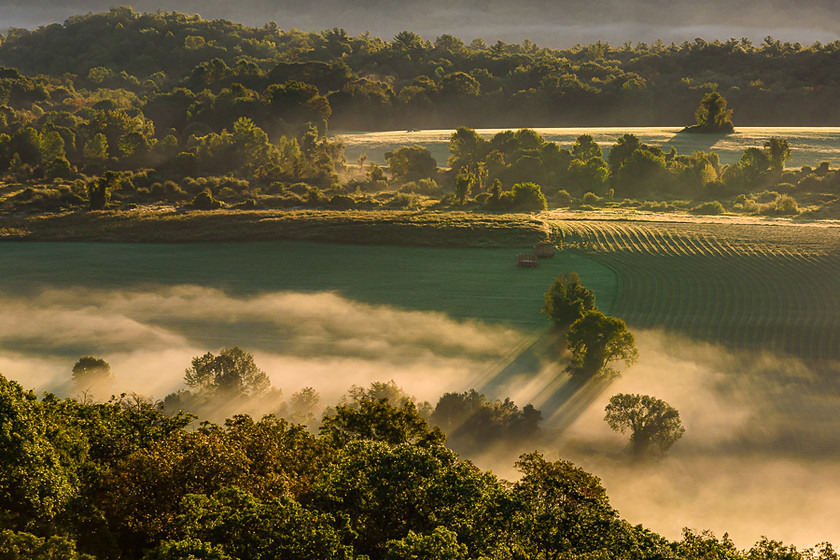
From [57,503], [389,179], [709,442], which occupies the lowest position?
[709,442]

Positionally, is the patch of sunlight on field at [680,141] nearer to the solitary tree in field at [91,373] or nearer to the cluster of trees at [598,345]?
the cluster of trees at [598,345]

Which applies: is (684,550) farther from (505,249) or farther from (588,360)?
(505,249)

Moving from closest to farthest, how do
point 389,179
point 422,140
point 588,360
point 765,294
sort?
point 588,360, point 765,294, point 389,179, point 422,140

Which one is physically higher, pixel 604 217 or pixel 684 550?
pixel 604 217

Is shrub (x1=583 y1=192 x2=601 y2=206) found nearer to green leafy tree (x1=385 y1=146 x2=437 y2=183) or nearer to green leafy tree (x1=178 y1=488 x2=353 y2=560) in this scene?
green leafy tree (x1=385 y1=146 x2=437 y2=183)

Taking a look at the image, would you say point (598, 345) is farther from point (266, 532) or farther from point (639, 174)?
point (639, 174)

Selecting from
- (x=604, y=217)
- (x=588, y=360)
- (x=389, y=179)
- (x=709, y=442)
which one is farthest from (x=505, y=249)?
(x=389, y=179)

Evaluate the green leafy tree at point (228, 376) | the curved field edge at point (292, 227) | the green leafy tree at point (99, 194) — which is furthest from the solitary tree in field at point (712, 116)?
the green leafy tree at point (228, 376)
